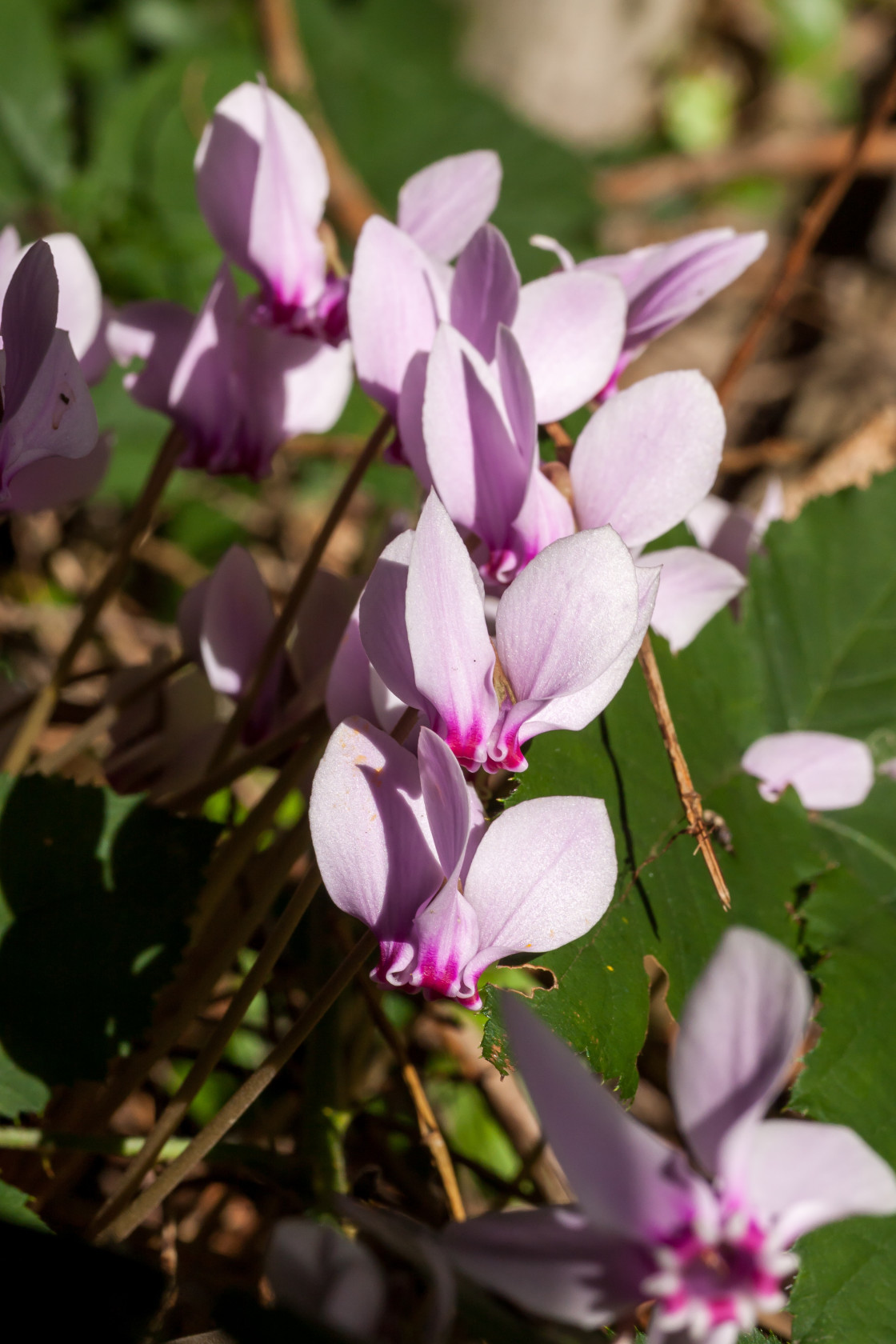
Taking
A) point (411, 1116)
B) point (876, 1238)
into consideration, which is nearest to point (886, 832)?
point (876, 1238)

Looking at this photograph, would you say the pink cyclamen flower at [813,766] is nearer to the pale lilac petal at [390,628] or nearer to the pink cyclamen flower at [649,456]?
the pink cyclamen flower at [649,456]

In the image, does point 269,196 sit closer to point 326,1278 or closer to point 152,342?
point 152,342

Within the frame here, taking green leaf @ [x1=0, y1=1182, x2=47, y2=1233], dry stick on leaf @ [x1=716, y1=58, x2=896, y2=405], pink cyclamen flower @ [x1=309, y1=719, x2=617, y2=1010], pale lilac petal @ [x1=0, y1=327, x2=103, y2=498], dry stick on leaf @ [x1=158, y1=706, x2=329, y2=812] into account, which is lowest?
green leaf @ [x1=0, y1=1182, x2=47, y2=1233]

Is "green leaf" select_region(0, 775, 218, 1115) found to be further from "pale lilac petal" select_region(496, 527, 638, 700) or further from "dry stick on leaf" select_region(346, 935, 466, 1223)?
"pale lilac petal" select_region(496, 527, 638, 700)

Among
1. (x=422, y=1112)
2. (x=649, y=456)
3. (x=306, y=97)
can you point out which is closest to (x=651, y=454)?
(x=649, y=456)

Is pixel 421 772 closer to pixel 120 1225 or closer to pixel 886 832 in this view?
pixel 120 1225

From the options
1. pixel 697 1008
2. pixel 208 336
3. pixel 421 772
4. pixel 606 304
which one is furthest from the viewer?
pixel 208 336

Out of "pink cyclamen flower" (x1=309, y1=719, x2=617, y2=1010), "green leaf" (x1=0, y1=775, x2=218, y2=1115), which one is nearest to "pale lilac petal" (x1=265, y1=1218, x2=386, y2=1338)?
"pink cyclamen flower" (x1=309, y1=719, x2=617, y2=1010)

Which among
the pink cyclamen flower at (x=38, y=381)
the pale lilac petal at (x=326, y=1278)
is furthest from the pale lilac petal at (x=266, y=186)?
the pale lilac petal at (x=326, y=1278)

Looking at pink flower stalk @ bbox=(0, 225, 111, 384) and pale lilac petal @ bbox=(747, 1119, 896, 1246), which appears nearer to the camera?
pale lilac petal @ bbox=(747, 1119, 896, 1246)
